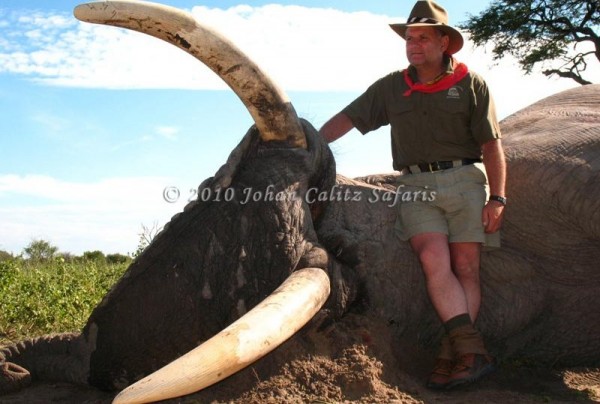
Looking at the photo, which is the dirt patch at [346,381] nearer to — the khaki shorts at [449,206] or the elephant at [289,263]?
the elephant at [289,263]

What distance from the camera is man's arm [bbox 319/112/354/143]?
4.65 meters

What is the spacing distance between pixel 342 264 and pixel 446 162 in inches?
32.2

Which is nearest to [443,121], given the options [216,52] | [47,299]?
[216,52]

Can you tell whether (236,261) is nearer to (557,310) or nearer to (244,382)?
(244,382)

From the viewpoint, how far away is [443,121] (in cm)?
426

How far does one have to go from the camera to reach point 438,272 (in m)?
3.96

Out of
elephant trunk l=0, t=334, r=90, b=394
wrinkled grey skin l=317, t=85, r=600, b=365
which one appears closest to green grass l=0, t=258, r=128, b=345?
elephant trunk l=0, t=334, r=90, b=394

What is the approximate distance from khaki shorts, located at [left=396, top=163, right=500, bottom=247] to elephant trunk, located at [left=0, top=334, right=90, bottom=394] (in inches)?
66.5

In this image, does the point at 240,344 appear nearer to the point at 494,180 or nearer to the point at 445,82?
the point at 494,180

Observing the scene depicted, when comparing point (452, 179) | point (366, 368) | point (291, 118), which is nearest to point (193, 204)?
point (291, 118)

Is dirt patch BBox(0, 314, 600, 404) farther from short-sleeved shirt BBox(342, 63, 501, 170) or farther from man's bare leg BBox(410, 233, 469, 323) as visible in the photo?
short-sleeved shirt BBox(342, 63, 501, 170)

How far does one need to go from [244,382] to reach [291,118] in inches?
47.5

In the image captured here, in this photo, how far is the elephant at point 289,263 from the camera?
3.45m

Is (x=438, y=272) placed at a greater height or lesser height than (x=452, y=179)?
lesser
